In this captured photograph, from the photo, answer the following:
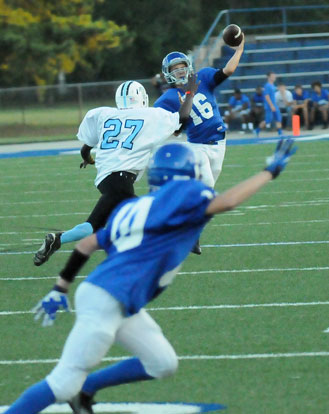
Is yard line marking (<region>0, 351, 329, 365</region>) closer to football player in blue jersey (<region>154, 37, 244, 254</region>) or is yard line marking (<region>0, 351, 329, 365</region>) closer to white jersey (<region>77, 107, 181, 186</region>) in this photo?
white jersey (<region>77, 107, 181, 186</region>)

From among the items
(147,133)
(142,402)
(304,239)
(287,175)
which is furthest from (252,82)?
(142,402)

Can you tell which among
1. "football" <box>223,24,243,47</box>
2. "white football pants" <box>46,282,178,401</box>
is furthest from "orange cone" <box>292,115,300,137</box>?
"white football pants" <box>46,282,178,401</box>

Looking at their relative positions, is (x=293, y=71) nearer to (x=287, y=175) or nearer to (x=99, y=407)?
(x=287, y=175)

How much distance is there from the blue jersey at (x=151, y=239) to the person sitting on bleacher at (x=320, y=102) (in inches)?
874

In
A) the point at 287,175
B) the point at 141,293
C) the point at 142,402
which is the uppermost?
the point at 141,293

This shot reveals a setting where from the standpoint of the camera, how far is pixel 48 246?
27.6ft

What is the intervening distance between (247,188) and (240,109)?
2298 centimetres

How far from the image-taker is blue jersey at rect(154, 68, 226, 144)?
30.7ft

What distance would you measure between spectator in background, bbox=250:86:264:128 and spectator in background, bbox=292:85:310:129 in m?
0.89

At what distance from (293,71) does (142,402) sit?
82.8 ft

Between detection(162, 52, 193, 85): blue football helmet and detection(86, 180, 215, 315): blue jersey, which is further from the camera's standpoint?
detection(162, 52, 193, 85): blue football helmet

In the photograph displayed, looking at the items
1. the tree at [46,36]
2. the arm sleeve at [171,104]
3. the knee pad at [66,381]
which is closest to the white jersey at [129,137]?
the arm sleeve at [171,104]

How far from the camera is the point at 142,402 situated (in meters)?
4.98

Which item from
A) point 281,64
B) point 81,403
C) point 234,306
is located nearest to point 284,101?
point 281,64
